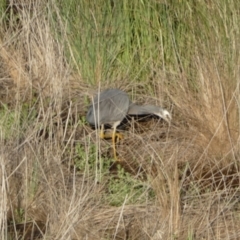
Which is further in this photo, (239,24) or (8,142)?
(239,24)

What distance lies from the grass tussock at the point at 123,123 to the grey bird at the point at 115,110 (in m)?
0.11

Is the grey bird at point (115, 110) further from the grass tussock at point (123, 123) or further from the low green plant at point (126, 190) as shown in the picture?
the low green plant at point (126, 190)

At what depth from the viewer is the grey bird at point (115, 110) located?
6.46 metres

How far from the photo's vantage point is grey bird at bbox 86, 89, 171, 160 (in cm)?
646

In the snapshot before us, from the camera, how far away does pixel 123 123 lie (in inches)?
273

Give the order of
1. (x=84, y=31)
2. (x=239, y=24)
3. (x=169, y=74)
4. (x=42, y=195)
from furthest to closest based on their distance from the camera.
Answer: (x=84, y=31) < (x=169, y=74) < (x=239, y=24) < (x=42, y=195)

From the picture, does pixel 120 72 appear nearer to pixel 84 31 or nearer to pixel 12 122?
pixel 84 31

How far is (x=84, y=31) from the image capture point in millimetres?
7328

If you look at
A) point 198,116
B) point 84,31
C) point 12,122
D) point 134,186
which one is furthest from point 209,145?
point 84,31

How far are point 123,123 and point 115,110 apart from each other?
1.25ft

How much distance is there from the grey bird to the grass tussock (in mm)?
109

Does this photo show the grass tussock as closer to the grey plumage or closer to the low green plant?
the low green plant

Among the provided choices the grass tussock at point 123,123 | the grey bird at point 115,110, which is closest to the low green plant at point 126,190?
the grass tussock at point 123,123

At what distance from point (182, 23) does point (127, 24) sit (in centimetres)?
55
